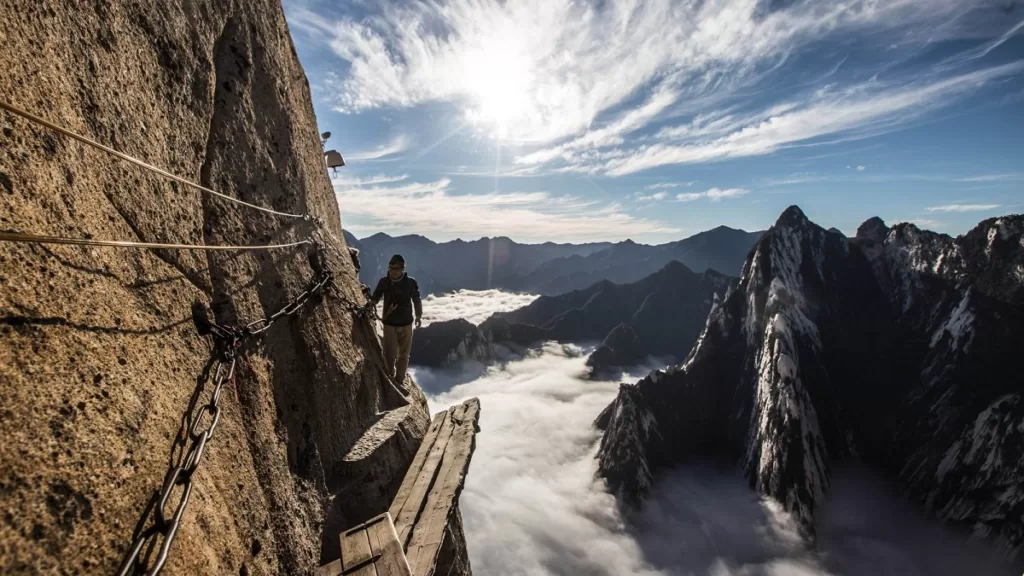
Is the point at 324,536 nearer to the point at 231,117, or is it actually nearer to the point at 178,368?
the point at 178,368

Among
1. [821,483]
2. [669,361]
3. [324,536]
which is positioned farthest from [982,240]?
[669,361]

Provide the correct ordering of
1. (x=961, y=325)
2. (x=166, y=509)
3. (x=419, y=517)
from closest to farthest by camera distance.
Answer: (x=166, y=509) → (x=419, y=517) → (x=961, y=325)

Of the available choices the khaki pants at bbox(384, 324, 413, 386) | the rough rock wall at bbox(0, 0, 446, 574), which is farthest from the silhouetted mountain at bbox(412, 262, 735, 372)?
the rough rock wall at bbox(0, 0, 446, 574)

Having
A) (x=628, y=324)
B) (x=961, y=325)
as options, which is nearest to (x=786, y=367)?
(x=961, y=325)

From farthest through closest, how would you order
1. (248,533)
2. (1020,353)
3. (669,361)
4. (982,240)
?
(669,361)
(982,240)
(1020,353)
(248,533)

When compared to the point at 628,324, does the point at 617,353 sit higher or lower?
lower

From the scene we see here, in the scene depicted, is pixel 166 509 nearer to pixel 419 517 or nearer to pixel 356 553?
pixel 356 553

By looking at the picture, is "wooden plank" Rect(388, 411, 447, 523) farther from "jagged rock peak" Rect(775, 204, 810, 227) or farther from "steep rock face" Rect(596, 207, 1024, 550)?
"jagged rock peak" Rect(775, 204, 810, 227)
